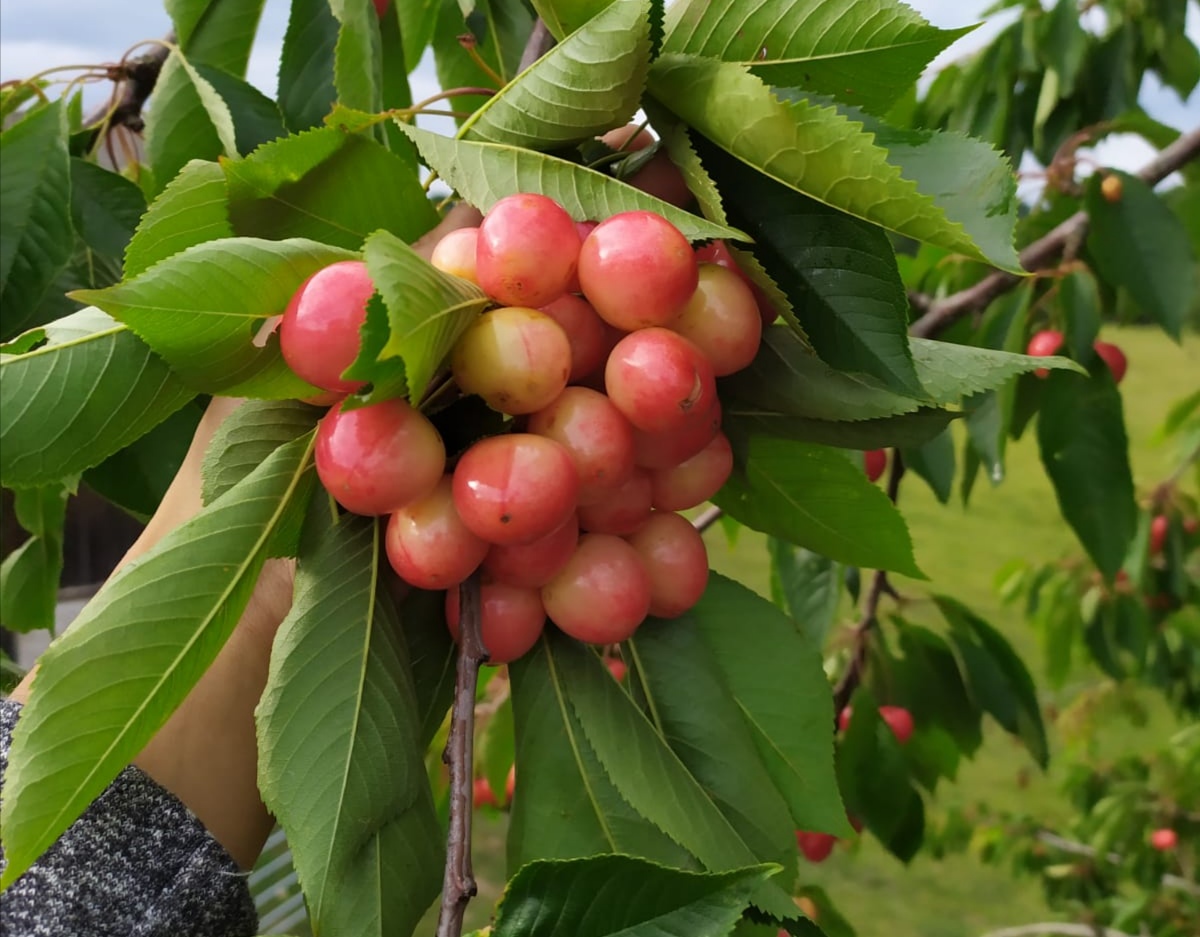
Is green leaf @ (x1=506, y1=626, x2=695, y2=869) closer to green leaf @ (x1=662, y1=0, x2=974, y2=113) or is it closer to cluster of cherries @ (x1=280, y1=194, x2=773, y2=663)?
cluster of cherries @ (x1=280, y1=194, x2=773, y2=663)

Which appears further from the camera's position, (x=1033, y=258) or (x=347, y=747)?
(x=1033, y=258)

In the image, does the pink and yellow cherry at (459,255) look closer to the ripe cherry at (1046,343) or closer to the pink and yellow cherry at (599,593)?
the pink and yellow cherry at (599,593)

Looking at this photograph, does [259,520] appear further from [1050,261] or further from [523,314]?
[1050,261]

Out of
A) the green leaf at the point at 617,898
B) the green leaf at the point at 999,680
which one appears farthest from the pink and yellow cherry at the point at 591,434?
the green leaf at the point at 999,680

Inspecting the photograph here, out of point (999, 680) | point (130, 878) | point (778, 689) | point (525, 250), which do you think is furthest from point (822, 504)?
point (999, 680)

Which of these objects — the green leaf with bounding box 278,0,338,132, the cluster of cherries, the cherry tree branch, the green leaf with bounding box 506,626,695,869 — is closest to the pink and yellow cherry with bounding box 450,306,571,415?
the cluster of cherries

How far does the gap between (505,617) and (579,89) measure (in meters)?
0.16

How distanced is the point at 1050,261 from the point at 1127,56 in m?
0.32

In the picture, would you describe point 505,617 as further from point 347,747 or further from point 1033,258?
point 1033,258

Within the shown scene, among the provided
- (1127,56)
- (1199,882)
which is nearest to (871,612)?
(1127,56)

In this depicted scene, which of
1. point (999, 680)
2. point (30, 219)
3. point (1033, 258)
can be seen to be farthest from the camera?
point (999, 680)

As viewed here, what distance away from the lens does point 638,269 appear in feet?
0.91

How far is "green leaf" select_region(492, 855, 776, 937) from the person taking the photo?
251mm

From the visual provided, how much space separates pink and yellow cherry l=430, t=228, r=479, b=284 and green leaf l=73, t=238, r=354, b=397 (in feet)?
0.09
